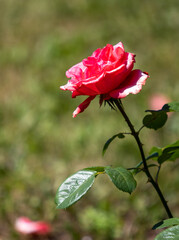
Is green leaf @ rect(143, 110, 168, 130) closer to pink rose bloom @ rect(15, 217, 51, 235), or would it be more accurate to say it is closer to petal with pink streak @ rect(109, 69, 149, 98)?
petal with pink streak @ rect(109, 69, 149, 98)

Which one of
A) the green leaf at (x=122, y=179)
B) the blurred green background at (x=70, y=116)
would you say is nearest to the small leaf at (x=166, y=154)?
the green leaf at (x=122, y=179)

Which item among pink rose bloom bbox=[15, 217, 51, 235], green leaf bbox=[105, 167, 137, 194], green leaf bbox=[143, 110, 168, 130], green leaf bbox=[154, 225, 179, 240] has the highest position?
pink rose bloom bbox=[15, 217, 51, 235]

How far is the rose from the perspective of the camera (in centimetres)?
88

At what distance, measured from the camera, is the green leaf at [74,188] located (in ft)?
2.71

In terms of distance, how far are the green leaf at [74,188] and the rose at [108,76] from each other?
0.16 metres

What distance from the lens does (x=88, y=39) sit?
13.4 feet

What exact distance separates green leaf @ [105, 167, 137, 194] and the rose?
0.47ft

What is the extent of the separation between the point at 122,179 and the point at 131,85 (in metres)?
0.19

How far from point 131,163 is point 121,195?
9.9 inches

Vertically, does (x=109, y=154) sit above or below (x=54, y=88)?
below

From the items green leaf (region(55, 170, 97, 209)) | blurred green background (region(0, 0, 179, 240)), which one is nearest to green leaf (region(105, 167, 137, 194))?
green leaf (region(55, 170, 97, 209))

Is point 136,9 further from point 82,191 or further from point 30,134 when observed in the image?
point 82,191

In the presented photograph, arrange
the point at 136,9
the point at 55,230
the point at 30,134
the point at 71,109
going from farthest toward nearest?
the point at 136,9 → the point at 71,109 → the point at 30,134 → the point at 55,230

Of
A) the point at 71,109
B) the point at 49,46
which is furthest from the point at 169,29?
the point at 71,109
